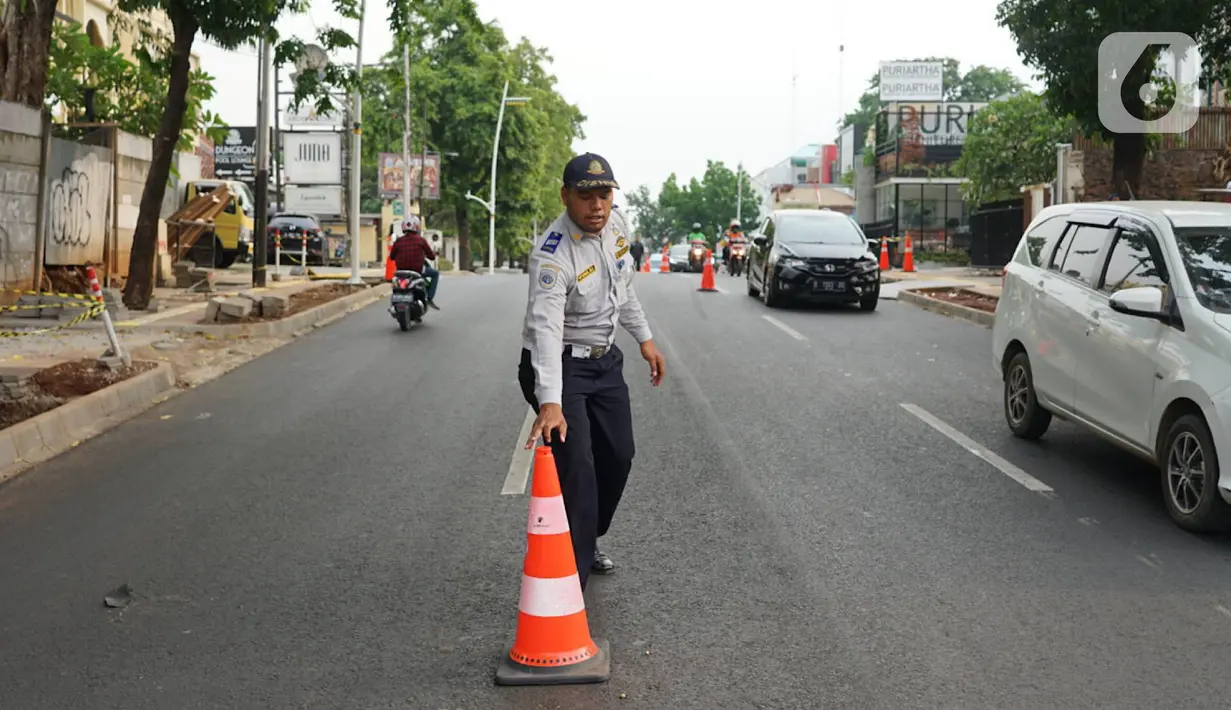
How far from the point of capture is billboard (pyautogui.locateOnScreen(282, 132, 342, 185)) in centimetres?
4944

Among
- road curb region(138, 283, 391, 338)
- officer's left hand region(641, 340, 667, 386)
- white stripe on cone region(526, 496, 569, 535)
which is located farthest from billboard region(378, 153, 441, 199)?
white stripe on cone region(526, 496, 569, 535)

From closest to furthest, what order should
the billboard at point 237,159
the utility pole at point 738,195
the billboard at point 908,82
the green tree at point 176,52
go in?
the green tree at point 176,52, the billboard at point 237,159, the billboard at point 908,82, the utility pole at point 738,195

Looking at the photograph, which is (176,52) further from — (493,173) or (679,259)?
(493,173)

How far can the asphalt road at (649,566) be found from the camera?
4.66m

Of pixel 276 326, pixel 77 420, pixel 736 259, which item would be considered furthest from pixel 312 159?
pixel 77 420

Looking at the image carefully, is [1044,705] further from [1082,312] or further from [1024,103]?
[1024,103]

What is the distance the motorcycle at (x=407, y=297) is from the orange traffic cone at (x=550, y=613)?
42.9 ft

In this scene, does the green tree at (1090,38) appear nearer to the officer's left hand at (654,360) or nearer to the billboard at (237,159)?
the officer's left hand at (654,360)

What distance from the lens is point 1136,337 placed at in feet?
24.7

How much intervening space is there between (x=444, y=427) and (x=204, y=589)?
4.35m

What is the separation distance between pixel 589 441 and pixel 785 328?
13118 mm

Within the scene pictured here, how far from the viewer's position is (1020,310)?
31.0ft

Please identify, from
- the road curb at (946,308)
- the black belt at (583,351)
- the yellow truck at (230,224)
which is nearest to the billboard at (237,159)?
the yellow truck at (230,224)

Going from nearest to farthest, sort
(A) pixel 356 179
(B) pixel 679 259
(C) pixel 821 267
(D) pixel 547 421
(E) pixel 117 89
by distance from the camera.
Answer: (D) pixel 547 421
(C) pixel 821 267
(E) pixel 117 89
(A) pixel 356 179
(B) pixel 679 259
